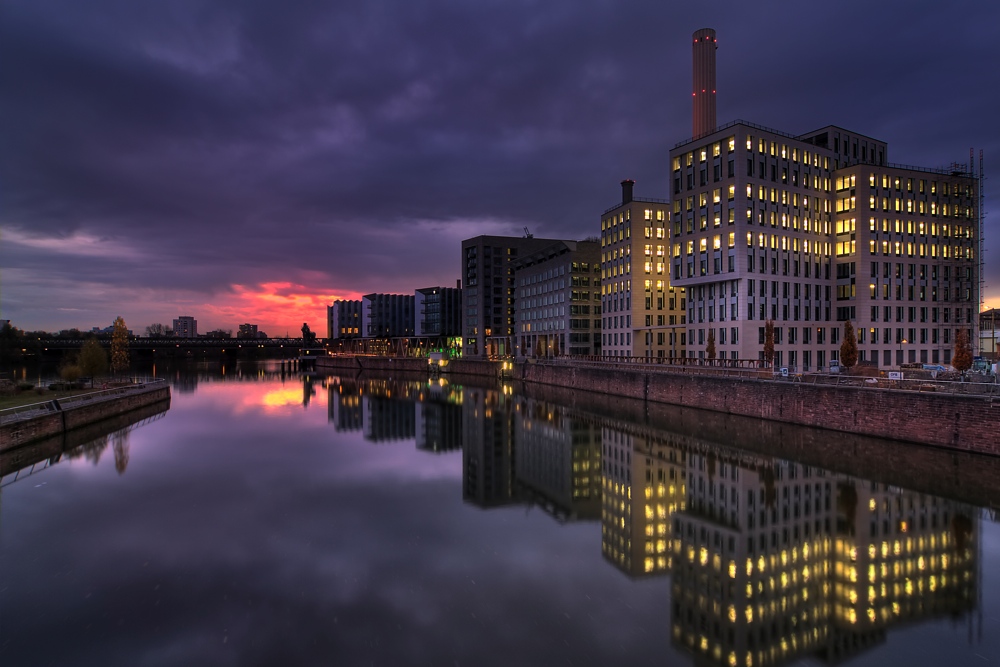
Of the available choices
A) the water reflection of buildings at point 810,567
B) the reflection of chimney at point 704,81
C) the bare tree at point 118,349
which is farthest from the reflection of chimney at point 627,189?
the bare tree at point 118,349

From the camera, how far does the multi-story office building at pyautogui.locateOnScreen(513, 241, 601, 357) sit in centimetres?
13975

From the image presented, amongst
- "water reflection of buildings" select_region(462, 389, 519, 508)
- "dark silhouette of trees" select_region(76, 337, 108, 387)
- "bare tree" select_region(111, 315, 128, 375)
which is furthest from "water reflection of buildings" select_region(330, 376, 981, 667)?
"bare tree" select_region(111, 315, 128, 375)

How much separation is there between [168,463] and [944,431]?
55778 mm

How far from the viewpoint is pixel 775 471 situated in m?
35.4

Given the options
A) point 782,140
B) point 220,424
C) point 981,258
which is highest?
point 782,140

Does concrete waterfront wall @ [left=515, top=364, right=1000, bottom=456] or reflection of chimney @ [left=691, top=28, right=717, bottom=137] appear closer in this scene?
concrete waterfront wall @ [left=515, top=364, right=1000, bottom=456]

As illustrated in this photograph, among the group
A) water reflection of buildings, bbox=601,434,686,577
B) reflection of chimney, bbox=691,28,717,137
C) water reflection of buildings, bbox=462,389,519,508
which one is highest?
reflection of chimney, bbox=691,28,717,137

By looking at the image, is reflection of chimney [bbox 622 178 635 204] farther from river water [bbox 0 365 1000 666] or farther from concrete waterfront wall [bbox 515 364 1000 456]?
river water [bbox 0 365 1000 666]

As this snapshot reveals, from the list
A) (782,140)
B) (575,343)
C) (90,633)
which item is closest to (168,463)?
(90,633)

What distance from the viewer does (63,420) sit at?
4831 cm

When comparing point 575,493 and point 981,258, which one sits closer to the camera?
point 575,493

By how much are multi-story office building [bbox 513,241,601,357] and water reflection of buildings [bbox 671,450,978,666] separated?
345 ft

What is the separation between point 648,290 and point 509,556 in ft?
300

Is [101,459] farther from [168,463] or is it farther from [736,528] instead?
[736,528]
